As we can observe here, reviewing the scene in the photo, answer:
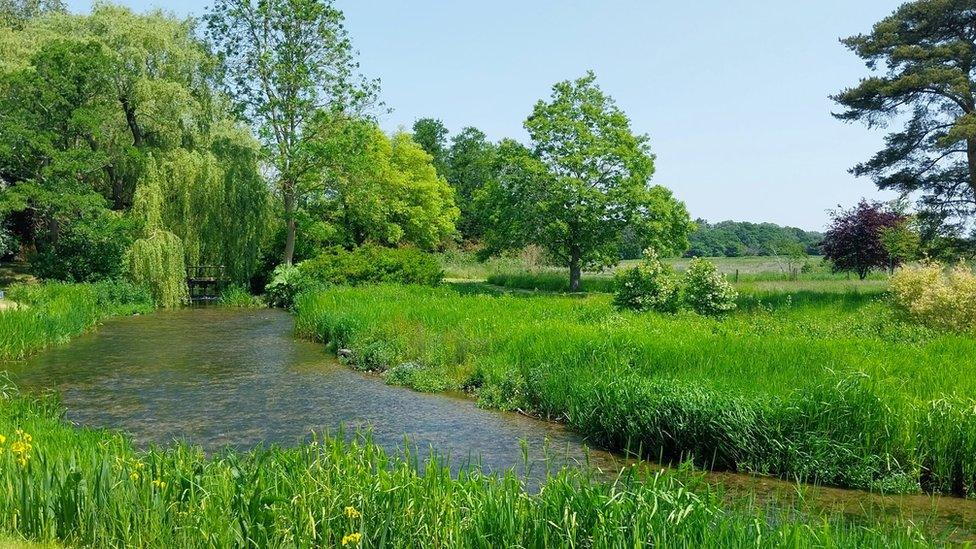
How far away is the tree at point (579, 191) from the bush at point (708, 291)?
1232 cm

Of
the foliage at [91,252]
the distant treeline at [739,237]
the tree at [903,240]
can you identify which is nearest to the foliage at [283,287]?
the foliage at [91,252]

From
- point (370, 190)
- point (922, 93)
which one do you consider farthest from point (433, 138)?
point (922, 93)

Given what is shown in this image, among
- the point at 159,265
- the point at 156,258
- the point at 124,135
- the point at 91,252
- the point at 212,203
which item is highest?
the point at 124,135

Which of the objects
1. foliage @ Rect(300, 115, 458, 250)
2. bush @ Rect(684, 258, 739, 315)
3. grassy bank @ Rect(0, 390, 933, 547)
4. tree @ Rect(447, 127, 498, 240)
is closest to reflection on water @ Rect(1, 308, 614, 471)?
grassy bank @ Rect(0, 390, 933, 547)

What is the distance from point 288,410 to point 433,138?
70.7 meters

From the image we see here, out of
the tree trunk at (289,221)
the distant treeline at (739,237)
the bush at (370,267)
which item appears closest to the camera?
the bush at (370,267)

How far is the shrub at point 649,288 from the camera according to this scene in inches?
749

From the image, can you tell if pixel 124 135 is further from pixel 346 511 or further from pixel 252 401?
pixel 346 511

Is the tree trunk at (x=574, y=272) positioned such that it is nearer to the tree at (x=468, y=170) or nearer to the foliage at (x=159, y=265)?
the foliage at (x=159, y=265)

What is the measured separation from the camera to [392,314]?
62.0 ft

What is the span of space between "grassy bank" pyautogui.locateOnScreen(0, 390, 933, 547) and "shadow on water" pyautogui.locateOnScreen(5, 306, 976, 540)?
2.91 feet

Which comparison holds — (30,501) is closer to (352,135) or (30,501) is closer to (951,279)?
(951,279)

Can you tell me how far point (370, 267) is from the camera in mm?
30797

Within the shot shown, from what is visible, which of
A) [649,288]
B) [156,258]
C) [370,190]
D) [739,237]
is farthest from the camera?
[739,237]
